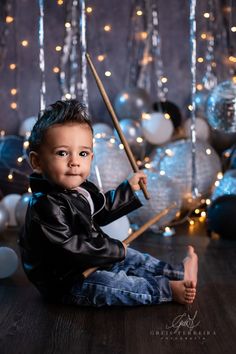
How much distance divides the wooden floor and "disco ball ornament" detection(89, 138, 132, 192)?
3.32ft

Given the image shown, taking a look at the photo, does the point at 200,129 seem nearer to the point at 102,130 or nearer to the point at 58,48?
the point at 102,130

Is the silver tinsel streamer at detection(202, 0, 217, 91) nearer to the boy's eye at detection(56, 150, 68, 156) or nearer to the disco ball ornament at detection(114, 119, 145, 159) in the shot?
the disco ball ornament at detection(114, 119, 145, 159)

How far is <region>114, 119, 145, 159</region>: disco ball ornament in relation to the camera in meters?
3.55

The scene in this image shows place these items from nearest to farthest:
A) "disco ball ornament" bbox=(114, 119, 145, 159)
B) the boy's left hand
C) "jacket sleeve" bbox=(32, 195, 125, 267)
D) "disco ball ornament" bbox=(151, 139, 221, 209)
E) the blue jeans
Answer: "jacket sleeve" bbox=(32, 195, 125, 267), the blue jeans, the boy's left hand, "disco ball ornament" bbox=(151, 139, 221, 209), "disco ball ornament" bbox=(114, 119, 145, 159)

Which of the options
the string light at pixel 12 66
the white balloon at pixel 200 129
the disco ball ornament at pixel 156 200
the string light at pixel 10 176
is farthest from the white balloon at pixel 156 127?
the string light at pixel 12 66

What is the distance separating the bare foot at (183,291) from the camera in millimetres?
1973

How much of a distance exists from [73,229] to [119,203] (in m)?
0.26

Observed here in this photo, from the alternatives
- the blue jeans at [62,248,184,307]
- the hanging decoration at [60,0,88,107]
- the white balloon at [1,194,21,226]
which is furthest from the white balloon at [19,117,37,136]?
the blue jeans at [62,248,184,307]

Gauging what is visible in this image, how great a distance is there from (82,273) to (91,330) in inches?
7.5

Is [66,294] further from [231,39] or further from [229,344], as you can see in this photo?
[231,39]

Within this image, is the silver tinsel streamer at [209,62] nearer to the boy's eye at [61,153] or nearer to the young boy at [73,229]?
the young boy at [73,229]

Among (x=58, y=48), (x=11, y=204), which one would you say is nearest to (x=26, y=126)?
(x=58, y=48)

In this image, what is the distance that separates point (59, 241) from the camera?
1817 mm

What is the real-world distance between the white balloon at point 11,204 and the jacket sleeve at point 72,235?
4.61 feet
